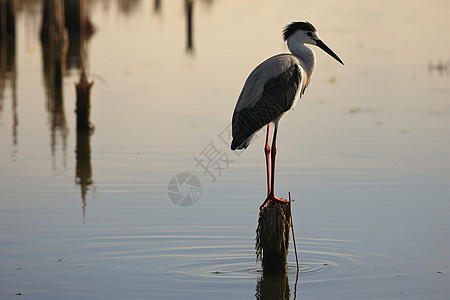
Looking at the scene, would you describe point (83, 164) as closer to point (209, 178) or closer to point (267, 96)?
point (209, 178)

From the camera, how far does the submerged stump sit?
23.3 feet

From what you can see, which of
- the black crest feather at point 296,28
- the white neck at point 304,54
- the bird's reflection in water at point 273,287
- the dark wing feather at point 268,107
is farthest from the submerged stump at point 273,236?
the black crest feather at point 296,28

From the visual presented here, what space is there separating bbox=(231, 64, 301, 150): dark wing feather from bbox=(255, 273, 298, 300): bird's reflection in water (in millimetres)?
1159

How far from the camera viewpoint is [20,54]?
23484 mm

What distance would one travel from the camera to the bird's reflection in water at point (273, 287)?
22.7 ft

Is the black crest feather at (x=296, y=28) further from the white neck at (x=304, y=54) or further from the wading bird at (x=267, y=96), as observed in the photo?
the wading bird at (x=267, y=96)

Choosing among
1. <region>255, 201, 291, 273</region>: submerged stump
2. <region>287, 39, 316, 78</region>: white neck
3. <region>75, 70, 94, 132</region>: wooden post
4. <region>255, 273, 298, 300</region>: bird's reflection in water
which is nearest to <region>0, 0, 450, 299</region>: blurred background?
<region>255, 273, 298, 300</region>: bird's reflection in water

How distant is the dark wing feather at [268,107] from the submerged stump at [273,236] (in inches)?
28.1

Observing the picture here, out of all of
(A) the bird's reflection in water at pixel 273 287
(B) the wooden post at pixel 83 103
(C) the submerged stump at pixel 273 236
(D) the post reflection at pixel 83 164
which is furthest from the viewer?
(B) the wooden post at pixel 83 103

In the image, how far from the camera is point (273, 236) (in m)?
7.15

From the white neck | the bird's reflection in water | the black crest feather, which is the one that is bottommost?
the bird's reflection in water

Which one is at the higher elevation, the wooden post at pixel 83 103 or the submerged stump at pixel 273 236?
the wooden post at pixel 83 103

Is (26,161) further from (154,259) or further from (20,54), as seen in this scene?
(20,54)

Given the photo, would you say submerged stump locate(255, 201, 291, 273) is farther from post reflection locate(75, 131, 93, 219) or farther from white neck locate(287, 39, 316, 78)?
post reflection locate(75, 131, 93, 219)
